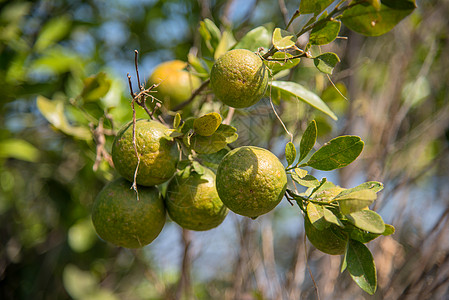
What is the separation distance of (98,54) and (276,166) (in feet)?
5.36

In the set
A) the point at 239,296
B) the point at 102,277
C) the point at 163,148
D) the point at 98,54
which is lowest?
the point at 102,277

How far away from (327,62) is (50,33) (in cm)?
159

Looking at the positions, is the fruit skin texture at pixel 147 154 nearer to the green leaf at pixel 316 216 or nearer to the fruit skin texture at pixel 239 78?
the fruit skin texture at pixel 239 78

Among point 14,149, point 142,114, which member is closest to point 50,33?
point 14,149

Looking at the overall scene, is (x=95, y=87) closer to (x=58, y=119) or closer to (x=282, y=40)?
(x=58, y=119)

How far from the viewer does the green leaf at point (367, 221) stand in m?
0.66

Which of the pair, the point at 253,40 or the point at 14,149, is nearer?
the point at 253,40

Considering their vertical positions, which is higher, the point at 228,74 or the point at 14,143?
the point at 228,74

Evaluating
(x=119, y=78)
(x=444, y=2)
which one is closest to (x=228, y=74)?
(x=119, y=78)

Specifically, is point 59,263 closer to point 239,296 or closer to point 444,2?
point 239,296

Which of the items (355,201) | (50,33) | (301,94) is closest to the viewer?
(355,201)

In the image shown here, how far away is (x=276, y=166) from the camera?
81cm

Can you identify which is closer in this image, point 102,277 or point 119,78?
point 119,78

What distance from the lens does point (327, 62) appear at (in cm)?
79
